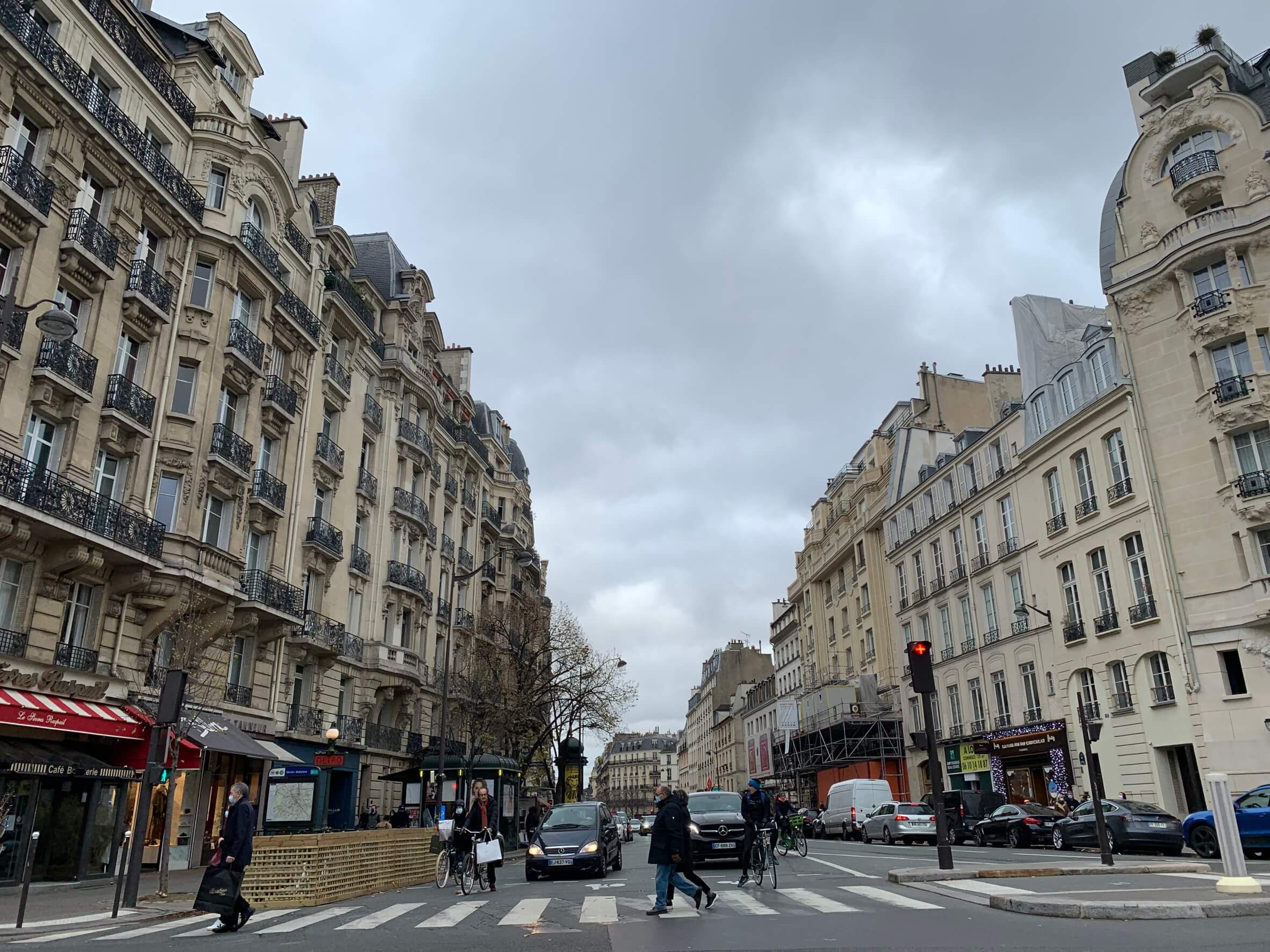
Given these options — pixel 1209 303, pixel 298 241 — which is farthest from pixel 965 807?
pixel 298 241

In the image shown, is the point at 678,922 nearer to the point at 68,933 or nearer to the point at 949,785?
the point at 68,933

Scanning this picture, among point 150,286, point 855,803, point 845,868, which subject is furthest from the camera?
point 855,803

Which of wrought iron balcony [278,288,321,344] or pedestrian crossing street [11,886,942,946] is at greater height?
wrought iron balcony [278,288,321,344]

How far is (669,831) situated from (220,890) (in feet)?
17.1

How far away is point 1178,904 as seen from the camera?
925 centimetres

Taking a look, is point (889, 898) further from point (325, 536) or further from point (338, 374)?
point (338, 374)

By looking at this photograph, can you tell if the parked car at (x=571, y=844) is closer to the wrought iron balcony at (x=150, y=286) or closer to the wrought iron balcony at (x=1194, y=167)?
the wrought iron balcony at (x=150, y=286)

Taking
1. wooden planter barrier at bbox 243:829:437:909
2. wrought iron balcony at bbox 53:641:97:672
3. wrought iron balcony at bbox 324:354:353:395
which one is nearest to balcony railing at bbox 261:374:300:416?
wrought iron balcony at bbox 324:354:353:395

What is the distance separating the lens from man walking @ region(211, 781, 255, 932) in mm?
10484

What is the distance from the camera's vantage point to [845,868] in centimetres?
1839

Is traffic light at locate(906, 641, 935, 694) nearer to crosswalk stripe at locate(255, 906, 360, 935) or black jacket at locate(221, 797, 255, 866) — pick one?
crosswalk stripe at locate(255, 906, 360, 935)

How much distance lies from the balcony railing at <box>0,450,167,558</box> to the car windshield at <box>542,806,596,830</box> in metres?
10.6

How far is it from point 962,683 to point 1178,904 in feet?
112

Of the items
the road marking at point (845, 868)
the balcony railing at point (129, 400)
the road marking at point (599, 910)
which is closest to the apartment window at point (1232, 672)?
the road marking at point (845, 868)
